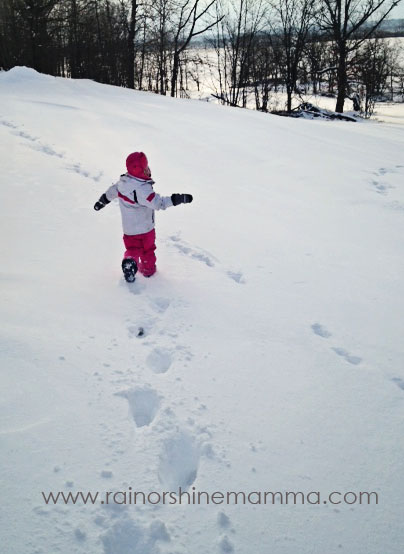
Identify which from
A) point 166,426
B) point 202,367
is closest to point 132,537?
point 166,426

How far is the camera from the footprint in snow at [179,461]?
1719 mm

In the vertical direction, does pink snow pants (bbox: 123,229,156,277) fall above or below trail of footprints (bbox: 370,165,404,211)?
below

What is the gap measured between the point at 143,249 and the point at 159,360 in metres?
1.33

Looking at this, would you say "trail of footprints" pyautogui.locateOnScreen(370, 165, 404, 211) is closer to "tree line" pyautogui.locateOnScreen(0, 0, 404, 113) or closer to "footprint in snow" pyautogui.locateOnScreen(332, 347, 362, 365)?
"footprint in snow" pyautogui.locateOnScreen(332, 347, 362, 365)

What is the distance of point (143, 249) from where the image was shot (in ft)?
11.3

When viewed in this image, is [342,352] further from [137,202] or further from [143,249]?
[137,202]

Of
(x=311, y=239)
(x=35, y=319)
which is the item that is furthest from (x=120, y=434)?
(x=311, y=239)

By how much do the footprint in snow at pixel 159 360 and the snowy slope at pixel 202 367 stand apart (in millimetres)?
11

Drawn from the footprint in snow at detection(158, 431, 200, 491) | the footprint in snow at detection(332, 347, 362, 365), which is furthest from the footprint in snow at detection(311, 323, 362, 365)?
the footprint in snow at detection(158, 431, 200, 491)

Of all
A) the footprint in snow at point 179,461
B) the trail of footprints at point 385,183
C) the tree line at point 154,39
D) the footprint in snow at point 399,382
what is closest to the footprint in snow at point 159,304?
the footprint in snow at point 179,461

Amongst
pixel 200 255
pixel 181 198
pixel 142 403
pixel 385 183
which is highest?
pixel 181 198

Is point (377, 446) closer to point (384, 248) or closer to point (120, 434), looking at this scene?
point (120, 434)

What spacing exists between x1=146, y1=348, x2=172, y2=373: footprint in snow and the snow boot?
95cm

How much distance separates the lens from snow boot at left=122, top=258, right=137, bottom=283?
3.23 meters
